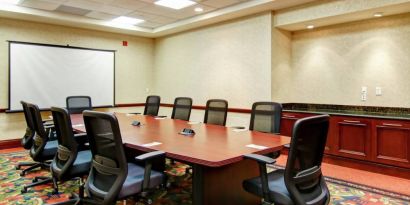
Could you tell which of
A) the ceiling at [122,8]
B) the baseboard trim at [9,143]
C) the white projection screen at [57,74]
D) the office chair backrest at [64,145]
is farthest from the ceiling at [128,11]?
the office chair backrest at [64,145]

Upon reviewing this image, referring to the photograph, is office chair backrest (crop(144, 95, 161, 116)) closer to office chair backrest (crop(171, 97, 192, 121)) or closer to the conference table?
office chair backrest (crop(171, 97, 192, 121))

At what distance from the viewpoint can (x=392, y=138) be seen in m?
3.82

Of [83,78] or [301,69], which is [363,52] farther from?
[83,78]

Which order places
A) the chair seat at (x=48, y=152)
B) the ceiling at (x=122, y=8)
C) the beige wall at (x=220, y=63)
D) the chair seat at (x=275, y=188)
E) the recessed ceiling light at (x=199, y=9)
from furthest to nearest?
the recessed ceiling light at (x=199, y=9), the beige wall at (x=220, y=63), the ceiling at (x=122, y=8), the chair seat at (x=48, y=152), the chair seat at (x=275, y=188)

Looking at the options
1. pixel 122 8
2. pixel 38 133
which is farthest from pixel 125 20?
pixel 38 133

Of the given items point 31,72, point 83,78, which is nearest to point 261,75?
point 83,78

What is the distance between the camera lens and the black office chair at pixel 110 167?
6.59ft

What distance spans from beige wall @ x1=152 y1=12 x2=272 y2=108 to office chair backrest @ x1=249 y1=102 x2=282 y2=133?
1.52 meters

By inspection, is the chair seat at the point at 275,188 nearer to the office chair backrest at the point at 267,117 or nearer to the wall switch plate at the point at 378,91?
the office chair backrest at the point at 267,117

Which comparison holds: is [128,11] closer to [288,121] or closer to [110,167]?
[288,121]

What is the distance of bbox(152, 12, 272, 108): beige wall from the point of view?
5.13 metres

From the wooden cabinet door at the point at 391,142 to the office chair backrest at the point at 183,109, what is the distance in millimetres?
2651

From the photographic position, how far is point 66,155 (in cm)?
266

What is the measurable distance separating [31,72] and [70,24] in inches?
49.3
